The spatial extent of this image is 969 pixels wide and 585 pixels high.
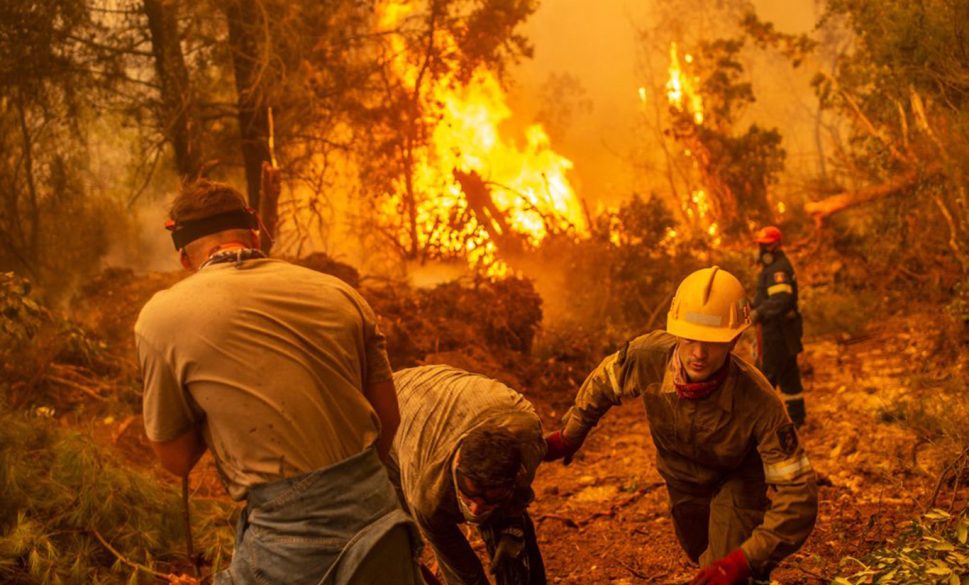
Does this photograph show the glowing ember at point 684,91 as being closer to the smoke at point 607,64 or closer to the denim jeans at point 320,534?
the smoke at point 607,64

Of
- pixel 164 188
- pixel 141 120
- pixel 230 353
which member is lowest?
pixel 230 353

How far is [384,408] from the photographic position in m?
2.67

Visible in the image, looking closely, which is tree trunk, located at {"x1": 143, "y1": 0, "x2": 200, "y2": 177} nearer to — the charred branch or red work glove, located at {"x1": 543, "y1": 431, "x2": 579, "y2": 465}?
the charred branch

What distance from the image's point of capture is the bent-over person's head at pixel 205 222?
2484 millimetres

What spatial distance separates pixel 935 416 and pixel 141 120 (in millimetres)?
11003

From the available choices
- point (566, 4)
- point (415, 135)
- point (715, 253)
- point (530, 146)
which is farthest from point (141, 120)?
point (566, 4)

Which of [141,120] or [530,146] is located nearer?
[141,120]

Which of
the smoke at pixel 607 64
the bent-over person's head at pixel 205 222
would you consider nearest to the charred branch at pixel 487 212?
the bent-over person's head at pixel 205 222

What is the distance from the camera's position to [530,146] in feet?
48.8

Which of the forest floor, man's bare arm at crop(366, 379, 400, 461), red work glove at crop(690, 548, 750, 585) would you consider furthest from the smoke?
man's bare arm at crop(366, 379, 400, 461)

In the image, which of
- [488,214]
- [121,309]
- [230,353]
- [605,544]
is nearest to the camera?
[230,353]

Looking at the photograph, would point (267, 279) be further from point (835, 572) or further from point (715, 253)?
point (715, 253)

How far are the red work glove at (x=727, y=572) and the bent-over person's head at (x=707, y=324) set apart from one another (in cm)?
71

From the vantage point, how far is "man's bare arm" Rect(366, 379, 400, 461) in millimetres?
2641
